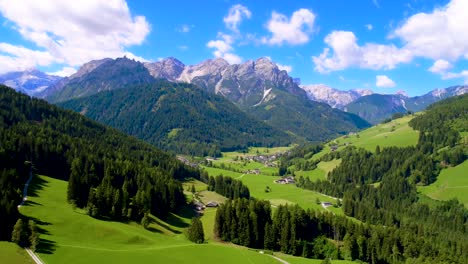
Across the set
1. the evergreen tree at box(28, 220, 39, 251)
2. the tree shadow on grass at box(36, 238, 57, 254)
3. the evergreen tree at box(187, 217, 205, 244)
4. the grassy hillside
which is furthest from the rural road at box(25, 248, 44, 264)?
the evergreen tree at box(187, 217, 205, 244)

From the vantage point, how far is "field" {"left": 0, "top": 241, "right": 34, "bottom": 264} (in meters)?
58.4

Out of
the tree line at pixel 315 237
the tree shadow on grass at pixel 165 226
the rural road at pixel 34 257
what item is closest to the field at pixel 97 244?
the rural road at pixel 34 257

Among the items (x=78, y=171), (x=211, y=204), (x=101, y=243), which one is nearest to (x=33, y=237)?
(x=101, y=243)

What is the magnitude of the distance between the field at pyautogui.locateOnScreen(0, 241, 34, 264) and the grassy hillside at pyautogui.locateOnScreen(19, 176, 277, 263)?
107 cm

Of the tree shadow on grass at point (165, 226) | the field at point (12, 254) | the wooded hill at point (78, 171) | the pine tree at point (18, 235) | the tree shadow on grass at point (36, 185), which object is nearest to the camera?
the field at point (12, 254)

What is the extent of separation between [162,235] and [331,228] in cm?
5455

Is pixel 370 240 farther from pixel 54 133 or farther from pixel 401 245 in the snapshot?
pixel 54 133

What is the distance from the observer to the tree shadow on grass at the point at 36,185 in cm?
9657

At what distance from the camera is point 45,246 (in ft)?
219

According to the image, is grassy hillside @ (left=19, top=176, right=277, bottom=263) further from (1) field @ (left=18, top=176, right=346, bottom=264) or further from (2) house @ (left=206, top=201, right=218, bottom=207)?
(2) house @ (left=206, top=201, right=218, bottom=207)

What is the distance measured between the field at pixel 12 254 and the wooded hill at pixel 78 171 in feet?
15.4

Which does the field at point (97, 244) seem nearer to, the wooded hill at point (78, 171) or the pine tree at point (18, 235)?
the pine tree at point (18, 235)

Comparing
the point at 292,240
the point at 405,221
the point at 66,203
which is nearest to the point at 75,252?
the point at 66,203

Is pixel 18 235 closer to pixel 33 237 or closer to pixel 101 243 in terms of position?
pixel 33 237
